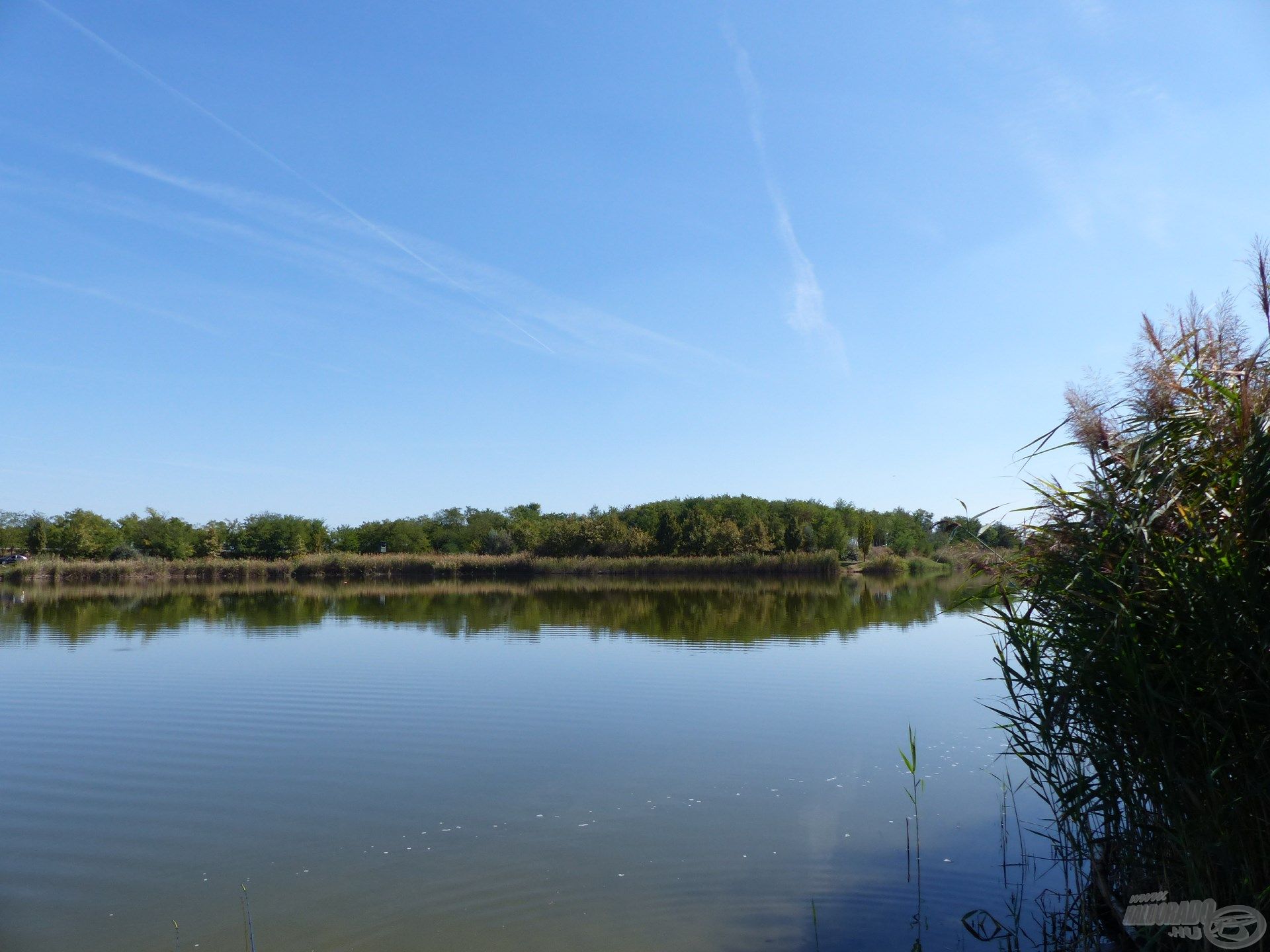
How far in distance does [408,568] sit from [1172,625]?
6289 centimetres

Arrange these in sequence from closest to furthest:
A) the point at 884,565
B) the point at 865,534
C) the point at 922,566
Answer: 1. the point at 884,565
2. the point at 922,566
3. the point at 865,534

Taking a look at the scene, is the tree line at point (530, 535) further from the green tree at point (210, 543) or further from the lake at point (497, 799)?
the lake at point (497, 799)

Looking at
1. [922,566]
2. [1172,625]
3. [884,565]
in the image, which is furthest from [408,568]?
[1172,625]

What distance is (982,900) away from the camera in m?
5.64

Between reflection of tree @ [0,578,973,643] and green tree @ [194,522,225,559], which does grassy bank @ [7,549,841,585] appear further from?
reflection of tree @ [0,578,973,643]

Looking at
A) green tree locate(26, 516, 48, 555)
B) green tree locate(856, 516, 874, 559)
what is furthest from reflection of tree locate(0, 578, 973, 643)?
green tree locate(26, 516, 48, 555)

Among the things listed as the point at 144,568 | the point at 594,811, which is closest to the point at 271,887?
the point at 594,811

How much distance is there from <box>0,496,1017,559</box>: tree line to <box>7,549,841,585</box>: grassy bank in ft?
9.96

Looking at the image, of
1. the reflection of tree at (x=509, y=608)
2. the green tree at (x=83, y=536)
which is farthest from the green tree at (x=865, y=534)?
the green tree at (x=83, y=536)

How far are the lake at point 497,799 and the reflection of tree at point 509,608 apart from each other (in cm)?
478

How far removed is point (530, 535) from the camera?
71.1m

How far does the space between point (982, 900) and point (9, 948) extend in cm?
650

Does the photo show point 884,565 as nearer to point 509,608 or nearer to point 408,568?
point 408,568

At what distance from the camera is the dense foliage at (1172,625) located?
357 centimetres
